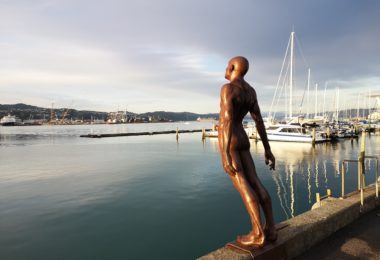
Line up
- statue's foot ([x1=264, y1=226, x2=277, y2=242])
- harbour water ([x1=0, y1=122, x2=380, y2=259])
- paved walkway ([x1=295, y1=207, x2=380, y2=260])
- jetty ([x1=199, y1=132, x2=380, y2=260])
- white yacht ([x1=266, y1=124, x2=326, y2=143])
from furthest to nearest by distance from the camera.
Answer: white yacht ([x1=266, y1=124, x2=326, y2=143]), harbour water ([x1=0, y1=122, x2=380, y2=259]), paved walkway ([x1=295, y1=207, x2=380, y2=260]), statue's foot ([x1=264, y1=226, x2=277, y2=242]), jetty ([x1=199, y1=132, x2=380, y2=260])

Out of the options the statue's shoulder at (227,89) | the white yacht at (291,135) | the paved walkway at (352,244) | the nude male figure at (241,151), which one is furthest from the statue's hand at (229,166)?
the white yacht at (291,135)

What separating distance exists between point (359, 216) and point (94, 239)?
29.7 feet

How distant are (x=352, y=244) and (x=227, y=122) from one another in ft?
10.7

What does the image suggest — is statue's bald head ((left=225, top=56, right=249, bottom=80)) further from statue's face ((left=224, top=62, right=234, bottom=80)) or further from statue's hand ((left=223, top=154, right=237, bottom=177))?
statue's hand ((left=223, top=154, right=237, bottom=177))

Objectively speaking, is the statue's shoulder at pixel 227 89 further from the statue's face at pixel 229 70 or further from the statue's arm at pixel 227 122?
the statue's face at pixel 229 70

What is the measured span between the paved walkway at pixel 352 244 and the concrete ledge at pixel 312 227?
0.11 m

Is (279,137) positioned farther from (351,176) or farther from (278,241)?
(278,241)

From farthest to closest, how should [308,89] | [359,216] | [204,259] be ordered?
[308,89]
[359,216]
[204,259]

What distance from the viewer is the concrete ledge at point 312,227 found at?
4.01 m

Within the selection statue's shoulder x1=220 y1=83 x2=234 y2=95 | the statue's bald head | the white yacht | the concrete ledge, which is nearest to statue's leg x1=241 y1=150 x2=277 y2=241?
the concrete ledge

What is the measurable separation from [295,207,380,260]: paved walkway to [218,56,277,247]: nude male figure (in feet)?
3.52

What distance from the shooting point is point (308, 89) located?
61.7 meters

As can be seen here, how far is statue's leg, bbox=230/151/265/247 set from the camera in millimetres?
3985

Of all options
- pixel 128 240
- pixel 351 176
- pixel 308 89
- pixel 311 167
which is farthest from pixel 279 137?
pixel 128 240
